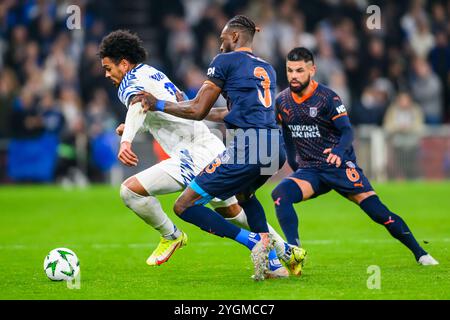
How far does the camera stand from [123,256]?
10531mm

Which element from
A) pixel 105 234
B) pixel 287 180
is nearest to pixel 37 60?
pixel 105 234

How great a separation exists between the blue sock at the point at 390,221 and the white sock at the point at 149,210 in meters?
1.92

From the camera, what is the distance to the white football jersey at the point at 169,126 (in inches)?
347

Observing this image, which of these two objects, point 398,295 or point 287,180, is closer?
point 398,295

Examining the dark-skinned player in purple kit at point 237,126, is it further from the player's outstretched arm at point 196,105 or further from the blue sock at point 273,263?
the blue sock at point 273,263

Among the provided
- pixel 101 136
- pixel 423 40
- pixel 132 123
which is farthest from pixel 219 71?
pixel 423 40

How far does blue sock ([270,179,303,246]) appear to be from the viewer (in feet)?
29.8

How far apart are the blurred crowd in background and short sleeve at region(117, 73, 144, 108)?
39.4 feet

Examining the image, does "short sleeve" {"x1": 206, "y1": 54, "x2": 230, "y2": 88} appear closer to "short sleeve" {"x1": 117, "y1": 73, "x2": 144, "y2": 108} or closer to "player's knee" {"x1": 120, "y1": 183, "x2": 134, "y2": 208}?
"short sleeve" {"x1": 117, "y1": 73, "x2": 144, "y2": 108}

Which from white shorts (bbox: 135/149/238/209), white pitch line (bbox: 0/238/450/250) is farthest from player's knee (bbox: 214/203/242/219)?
white pitch line (bbox: 0/238/450/250)

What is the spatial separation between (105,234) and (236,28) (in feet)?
18.5

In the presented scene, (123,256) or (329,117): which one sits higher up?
(329,117)
